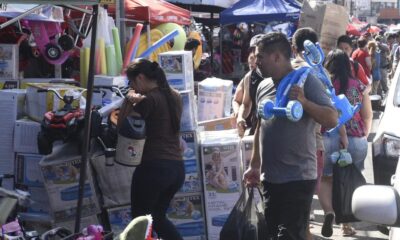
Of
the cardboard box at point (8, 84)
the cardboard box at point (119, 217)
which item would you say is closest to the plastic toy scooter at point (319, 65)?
the cardboard box at point (119, 217)

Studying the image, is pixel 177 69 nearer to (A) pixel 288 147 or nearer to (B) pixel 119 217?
(B) pixel 119 217

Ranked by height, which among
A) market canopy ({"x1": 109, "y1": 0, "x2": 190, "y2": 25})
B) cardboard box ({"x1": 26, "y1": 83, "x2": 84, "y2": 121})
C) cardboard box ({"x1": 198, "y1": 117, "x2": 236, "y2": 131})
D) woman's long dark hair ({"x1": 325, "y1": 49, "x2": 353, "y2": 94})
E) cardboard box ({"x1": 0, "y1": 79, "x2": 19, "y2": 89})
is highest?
market canopy ({"x1": 109, "y1": 0, "x2": 190, "y2": 25})

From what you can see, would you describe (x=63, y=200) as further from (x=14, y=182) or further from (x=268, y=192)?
(x=268, y=192)

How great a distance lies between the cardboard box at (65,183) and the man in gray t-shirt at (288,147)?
185 cm

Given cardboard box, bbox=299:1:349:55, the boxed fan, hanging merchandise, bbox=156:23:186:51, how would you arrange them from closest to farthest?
the boxed fan, cardboard box, bbox=299:1:349:55, hanging merchandise, bbox=156:23:186:51

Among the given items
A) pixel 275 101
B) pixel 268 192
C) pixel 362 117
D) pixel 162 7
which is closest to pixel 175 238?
pixel 268 192

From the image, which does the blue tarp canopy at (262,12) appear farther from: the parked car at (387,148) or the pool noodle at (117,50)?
the parked car at (387,148)

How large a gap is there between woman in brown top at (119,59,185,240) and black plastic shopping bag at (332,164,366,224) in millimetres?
1837

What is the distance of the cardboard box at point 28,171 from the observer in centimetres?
568

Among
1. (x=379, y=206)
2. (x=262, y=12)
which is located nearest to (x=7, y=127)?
(x=379, y=206)

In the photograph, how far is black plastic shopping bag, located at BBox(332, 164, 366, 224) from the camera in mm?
6008

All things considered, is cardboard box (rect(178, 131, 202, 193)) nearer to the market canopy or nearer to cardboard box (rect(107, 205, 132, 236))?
cardboard box (rect(107, 205, 132, 236))

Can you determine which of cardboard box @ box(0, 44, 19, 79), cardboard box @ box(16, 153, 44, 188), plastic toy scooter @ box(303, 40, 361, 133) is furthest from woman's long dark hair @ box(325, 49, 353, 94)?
cardboard box @ box(0, 44, 19, 79)

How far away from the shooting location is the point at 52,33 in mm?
7832
